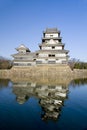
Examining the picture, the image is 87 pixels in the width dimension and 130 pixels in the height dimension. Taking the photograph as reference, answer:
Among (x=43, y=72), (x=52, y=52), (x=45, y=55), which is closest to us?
(x=43, y=72)

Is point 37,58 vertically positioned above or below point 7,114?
above

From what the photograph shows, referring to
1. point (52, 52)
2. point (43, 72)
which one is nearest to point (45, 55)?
point (52, 52)

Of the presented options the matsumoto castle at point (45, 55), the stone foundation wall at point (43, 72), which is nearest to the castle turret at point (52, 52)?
the matsumoto castle at point (45, 55)

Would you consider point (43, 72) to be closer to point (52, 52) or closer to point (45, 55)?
point (45, 55)

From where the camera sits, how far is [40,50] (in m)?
53.5

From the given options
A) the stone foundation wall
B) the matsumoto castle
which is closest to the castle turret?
the matsumoto castle

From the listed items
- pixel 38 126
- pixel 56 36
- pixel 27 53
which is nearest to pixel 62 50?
pixel 56 36

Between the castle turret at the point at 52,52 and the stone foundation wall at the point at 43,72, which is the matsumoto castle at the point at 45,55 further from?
the stone foundation wall at the point at 43,72

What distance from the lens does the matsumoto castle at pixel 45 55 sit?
52.5m

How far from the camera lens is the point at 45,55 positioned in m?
53.3

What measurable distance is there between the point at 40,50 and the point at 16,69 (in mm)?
8130

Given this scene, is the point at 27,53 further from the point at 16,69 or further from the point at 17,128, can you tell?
the point at 17,128

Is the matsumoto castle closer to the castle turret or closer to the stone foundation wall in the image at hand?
the castle turret

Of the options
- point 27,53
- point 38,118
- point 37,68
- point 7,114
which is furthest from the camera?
point 27,53
